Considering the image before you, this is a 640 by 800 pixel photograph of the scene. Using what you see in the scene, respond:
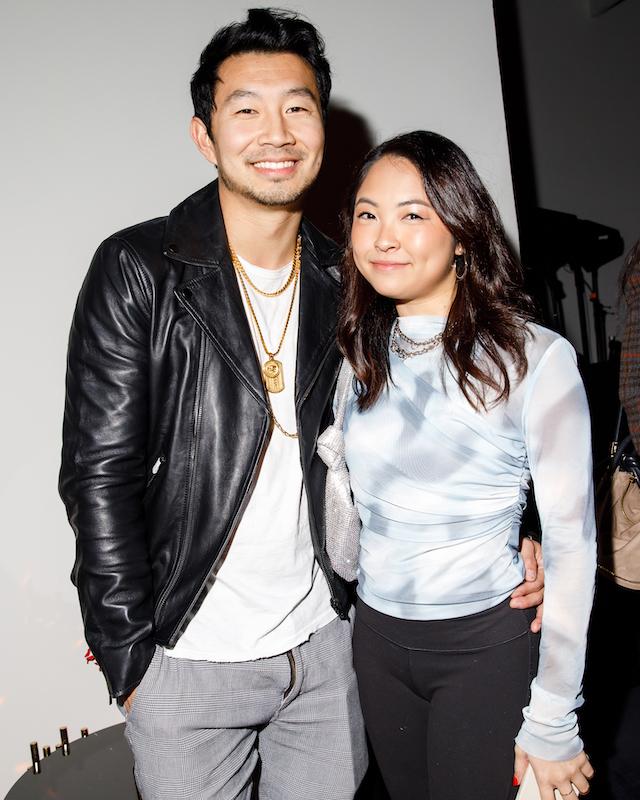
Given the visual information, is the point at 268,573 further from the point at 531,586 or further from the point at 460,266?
the point at 460,266

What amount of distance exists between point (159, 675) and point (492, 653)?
0.71 metres

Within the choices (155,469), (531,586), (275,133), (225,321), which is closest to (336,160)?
(275,133)

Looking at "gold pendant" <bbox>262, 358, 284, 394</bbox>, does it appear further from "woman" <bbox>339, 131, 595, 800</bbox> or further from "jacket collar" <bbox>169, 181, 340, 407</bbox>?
"woman" <bbox>339, 131, 595, 800</bbox>

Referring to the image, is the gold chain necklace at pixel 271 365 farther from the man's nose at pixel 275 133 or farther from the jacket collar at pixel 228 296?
the man's nose at pixel 275 133

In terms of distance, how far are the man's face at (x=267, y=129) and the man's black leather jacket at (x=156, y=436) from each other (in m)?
0.17

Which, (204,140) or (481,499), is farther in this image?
(204,140)

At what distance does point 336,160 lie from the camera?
2439mm

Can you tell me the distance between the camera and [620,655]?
3.46 meters

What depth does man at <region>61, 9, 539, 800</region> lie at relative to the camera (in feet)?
5.35

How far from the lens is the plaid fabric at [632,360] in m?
1.83

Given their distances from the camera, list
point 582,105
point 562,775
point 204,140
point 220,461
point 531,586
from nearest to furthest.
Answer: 1. point 562,775
2. point 531,586
3. point 220,461
4. point 204,140
5. point 582,105

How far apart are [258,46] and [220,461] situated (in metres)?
0.96

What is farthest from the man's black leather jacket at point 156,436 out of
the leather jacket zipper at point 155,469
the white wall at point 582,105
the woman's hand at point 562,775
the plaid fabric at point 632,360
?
the white wall at point 582,105

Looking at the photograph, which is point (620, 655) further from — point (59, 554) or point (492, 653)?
point (59, 554)
